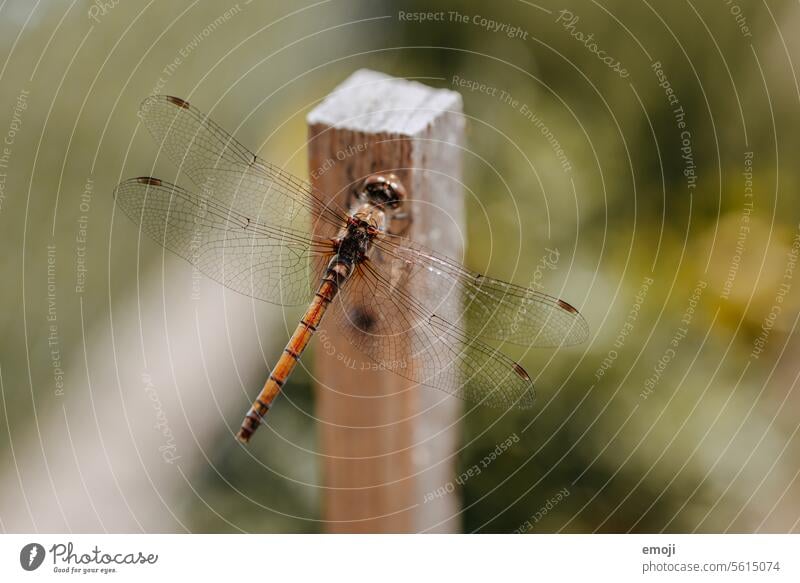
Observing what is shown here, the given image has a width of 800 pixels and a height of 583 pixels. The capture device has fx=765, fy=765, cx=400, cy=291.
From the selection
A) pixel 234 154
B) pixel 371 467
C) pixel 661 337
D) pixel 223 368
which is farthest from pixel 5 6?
pixel 661 337

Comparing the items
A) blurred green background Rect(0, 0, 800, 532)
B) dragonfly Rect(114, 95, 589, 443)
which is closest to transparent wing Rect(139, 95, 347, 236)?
dragonfly Rect(114, 95, 589, 443)

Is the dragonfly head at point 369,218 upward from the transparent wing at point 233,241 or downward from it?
upward

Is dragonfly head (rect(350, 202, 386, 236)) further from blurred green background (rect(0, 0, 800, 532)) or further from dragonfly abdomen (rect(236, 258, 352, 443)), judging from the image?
blurred green background (rect(0, 0, 800, 532))

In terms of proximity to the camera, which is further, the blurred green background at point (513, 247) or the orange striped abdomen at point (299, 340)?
the blurred green background at point (513, 247)

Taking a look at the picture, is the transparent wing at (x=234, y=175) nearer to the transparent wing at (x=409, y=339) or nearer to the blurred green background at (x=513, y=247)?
the transparent wing at (x=409, y=339)

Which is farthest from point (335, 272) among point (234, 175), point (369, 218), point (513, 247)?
point (513, 247)

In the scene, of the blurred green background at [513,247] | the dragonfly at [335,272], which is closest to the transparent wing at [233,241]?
the dragonfly at [335,272]
